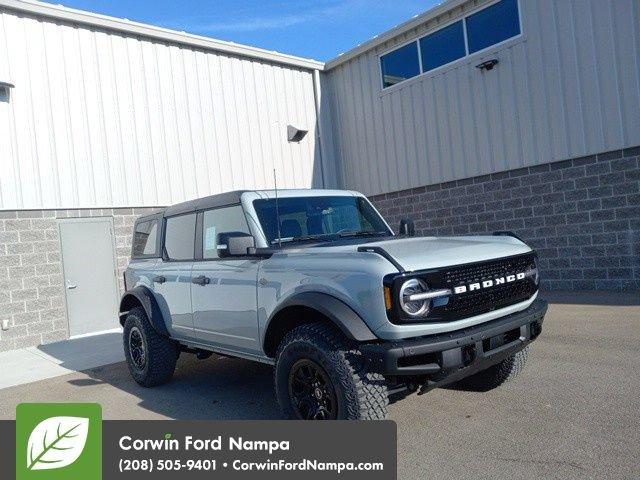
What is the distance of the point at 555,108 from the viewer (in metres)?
9.72

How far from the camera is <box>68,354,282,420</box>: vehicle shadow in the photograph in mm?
4719

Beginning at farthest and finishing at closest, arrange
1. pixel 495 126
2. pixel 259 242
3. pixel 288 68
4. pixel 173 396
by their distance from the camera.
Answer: pixel 288 68, pixel 495 126, pixel 173 396, pixel 259 242

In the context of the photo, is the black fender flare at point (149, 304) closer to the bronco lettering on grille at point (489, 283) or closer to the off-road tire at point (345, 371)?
the off-road tire at point (345, 371)

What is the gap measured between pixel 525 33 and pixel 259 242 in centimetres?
808

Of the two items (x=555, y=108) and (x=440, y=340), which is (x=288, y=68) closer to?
(x=555, y=108)

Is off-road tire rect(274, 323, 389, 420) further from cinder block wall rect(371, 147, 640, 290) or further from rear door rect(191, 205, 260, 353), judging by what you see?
cinder block wall rect(371, 147, 640, 290)

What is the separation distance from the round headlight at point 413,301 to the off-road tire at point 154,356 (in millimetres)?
3227

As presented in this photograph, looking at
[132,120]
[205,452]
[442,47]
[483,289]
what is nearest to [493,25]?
[442,47]

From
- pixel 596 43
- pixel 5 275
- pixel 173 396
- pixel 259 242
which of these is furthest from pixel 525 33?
pixel 5 275

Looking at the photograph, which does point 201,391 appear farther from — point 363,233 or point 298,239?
point 363,233

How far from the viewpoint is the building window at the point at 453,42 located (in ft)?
34.0

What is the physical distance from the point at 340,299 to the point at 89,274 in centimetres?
776

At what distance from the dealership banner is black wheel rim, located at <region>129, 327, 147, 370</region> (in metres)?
1.98

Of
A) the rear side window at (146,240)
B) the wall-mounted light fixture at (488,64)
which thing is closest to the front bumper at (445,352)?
the rear side window at (146,240)
